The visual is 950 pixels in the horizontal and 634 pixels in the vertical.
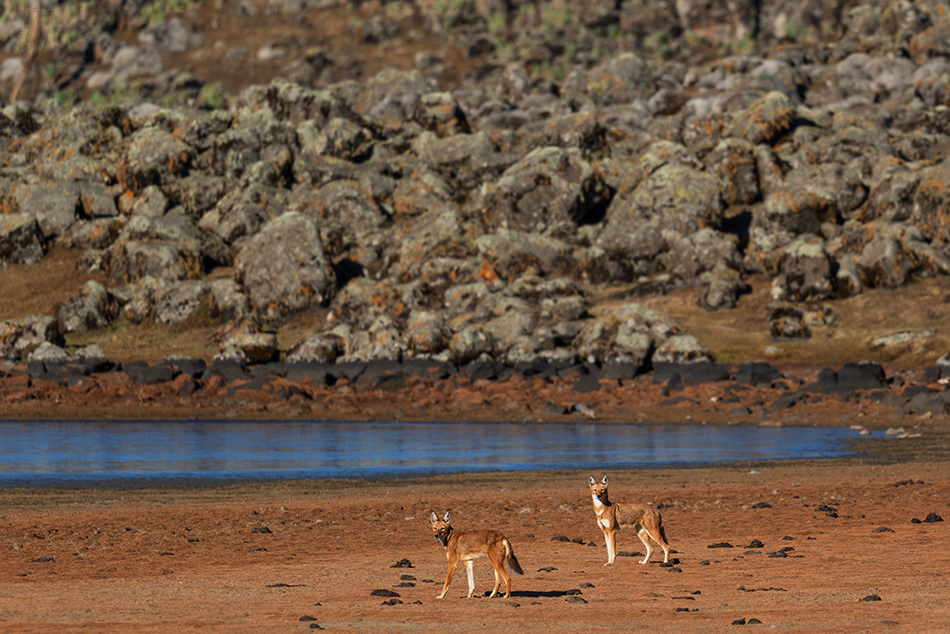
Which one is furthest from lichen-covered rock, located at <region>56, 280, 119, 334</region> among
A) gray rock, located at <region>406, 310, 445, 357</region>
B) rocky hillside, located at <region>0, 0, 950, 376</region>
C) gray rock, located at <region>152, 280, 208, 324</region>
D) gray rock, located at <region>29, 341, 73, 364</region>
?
gray rock, located at <region>406, 310, 445, 357</region>

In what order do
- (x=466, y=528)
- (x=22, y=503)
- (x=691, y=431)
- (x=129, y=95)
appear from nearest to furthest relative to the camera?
(x=466, y=528) → (x=22, y=503) → (x=691, y=431) → (x=129, y=95)

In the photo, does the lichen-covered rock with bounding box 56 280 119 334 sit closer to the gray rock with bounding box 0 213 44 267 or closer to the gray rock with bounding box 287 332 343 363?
the gray rock with bounding box 0 213 44 267

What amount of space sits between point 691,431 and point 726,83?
71.1 meters

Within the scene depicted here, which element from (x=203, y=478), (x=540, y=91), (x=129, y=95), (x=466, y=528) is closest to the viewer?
(x=466, y=528)

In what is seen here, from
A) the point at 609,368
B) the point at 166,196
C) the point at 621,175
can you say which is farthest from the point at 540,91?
the point at 609,368

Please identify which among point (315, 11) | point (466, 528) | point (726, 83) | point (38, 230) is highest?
point (315, 11)

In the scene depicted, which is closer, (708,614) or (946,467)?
(708,614)

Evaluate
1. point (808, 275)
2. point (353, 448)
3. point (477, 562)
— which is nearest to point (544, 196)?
point (808, 275)

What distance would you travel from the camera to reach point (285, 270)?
70.3 metres

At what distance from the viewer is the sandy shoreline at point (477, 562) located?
1134cm

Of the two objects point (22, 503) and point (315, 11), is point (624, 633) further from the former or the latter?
point (315, 11)

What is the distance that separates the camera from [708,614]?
11289mm

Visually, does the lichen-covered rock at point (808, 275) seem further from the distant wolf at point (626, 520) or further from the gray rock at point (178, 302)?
the distant wolf at point (626, 520)

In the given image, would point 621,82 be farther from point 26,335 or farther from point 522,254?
point 26,335
